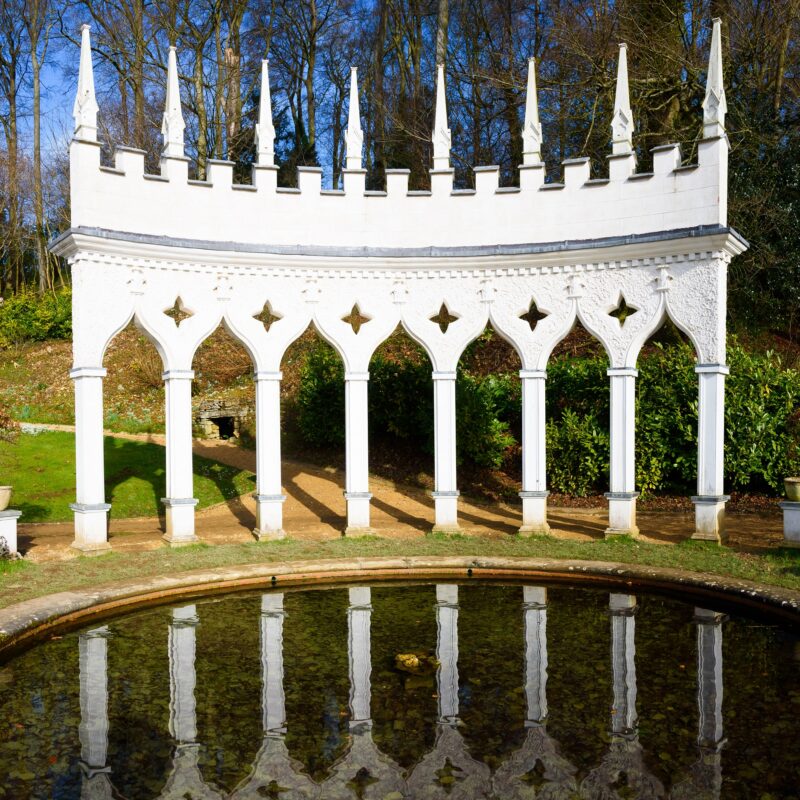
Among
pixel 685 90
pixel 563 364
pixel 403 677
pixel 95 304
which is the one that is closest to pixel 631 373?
pixel 563 364

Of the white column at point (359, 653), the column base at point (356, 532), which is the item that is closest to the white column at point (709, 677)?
the white column at point (359, 653)

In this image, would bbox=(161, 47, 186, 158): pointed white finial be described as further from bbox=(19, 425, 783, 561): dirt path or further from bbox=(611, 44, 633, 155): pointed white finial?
bbox=(611, 44, 633, 155): pointed white finial

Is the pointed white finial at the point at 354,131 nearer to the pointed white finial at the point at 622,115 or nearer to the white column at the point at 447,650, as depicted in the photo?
the pointed white finial at the point at 622,115

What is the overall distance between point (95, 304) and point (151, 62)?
58.4 feet

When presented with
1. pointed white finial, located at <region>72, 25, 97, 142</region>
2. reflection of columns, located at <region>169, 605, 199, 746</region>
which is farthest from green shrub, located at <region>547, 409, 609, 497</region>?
pointed white finial, located at <region>72, 25, 97, 142</region>

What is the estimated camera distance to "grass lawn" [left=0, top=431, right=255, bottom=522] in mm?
15219

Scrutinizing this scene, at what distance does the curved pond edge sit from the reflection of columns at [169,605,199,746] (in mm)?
678

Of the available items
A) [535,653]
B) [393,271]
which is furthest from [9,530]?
[535,653]

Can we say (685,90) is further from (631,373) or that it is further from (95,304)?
(95,304)

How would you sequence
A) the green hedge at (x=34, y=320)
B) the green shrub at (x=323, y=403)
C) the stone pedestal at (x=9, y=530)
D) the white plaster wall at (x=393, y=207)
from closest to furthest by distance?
the stone pedestal at (x=9, y=530)
the white plaster wall at (x=393, y=207)
the green shrub at (x=323, y=403)
the green hedge at (x=34, y=320)

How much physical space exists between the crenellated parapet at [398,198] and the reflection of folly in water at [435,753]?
6870mm

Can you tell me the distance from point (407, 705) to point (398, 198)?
9.05 meters

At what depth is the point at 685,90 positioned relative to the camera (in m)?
19.9

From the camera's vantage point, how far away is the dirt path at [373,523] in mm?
12156
